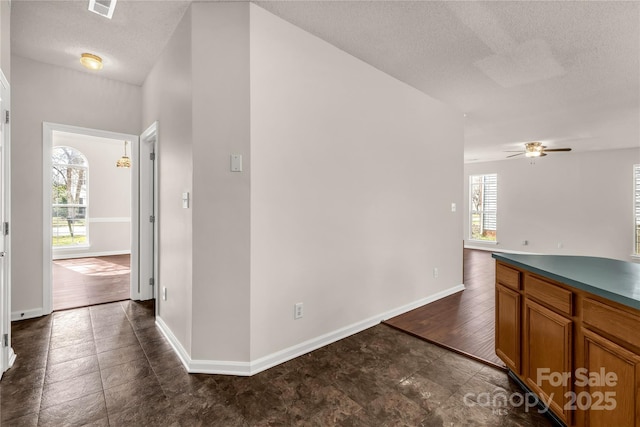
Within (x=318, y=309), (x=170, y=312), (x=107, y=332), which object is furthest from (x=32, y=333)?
(x=318, y=309)

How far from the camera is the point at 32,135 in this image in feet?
10.4

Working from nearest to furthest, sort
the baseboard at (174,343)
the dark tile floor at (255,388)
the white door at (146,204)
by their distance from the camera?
the dark tile floor at (255,388) → the baseboard at (174,343) → the white door at (146,204)

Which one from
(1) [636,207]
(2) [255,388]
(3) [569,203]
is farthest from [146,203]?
(1) [636,207]

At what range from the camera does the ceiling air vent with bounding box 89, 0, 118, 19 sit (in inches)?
82.4

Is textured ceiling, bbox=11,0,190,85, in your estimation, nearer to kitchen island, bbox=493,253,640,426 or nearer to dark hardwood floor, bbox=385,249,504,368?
kitchen island, bbox=493,253,640,426

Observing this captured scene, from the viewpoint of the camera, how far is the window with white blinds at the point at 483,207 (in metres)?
8.74

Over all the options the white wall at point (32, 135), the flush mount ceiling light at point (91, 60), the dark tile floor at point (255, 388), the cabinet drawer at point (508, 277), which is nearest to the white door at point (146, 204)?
the white wall at point (32, 135)

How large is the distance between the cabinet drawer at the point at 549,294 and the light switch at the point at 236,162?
2.09 metres

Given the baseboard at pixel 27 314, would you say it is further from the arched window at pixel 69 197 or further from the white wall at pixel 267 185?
the arched window at pixel 69 197

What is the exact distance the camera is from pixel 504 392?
1962 millimetres

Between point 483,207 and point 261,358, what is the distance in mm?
8878

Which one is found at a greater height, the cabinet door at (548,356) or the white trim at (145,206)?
the white trim at (145,206)

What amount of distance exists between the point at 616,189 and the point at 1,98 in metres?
10.3

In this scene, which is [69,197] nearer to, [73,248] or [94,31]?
[73,248]
